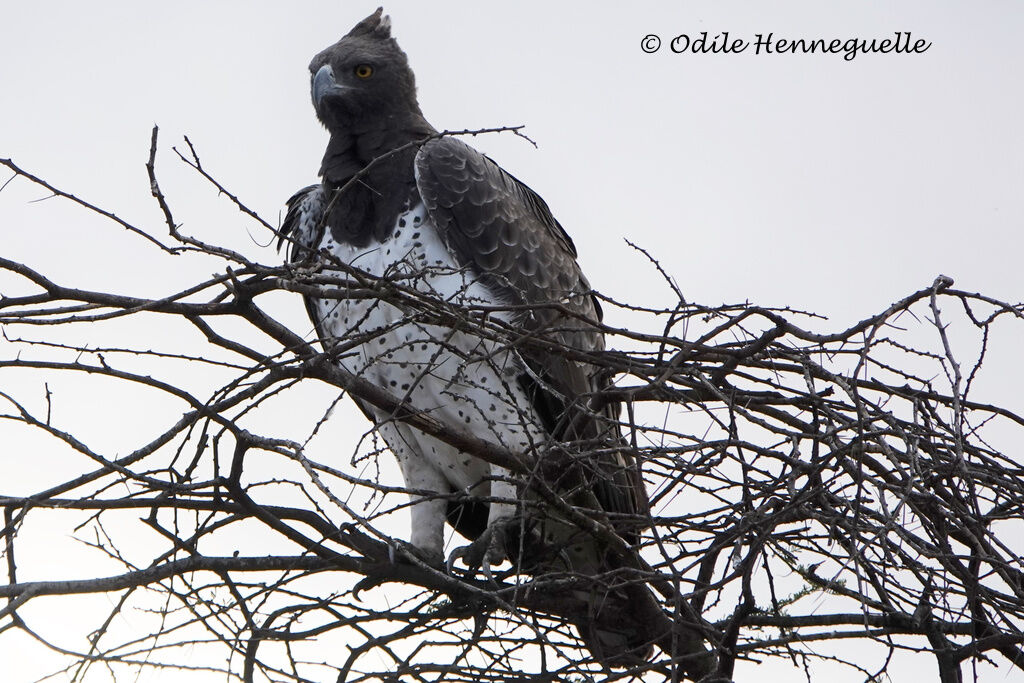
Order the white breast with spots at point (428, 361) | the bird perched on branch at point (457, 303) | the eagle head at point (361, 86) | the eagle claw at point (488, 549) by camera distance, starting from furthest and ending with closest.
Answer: the eagle head at point (361, 86) < the eagle claw at point (488, 549) < the white breast with spots at point (428, 361) < the bird perched on branch at point (457, 303)

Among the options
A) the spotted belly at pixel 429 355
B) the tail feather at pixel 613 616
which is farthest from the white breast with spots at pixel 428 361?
the tail feather at pixel 613 616

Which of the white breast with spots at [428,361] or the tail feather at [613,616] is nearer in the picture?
the tail feather at [613,616]

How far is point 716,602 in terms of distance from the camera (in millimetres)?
3701

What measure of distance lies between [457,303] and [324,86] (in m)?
2.18

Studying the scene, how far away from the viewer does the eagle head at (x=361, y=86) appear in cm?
662

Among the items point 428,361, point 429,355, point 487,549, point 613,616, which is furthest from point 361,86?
point 613,616

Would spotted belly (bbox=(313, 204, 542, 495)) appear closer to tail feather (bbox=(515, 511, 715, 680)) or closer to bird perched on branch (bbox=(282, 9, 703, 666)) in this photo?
bird perched on branch (bbox=(282, 9, 703, 666))

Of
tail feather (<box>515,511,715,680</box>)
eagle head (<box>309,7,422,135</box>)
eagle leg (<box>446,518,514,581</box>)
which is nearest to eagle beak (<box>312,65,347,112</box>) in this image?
eagle head (<box>309,7,422,135</box>)

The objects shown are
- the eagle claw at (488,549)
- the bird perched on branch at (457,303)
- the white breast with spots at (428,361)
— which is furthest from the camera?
the eagle claw at (488,549)

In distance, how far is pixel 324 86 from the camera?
263 inches

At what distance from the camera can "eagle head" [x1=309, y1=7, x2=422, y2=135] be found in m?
6.62

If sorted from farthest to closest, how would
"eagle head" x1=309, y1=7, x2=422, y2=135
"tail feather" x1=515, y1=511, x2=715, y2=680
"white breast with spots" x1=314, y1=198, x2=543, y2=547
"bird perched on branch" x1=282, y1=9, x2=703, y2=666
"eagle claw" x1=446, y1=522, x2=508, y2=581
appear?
"eagle head" x1=309, y1=7, x2=422, y2=135, "eagle claw" x1=446, y1=522, x2=508, y2=581, "white breast with spots" x1=314, y1=198, x2=543, y2=547, "bird perched on branch" x1=282, y1=9, x2=703, y2=666, "tail feather" x1=515, y1=511, x2=715, y2=680

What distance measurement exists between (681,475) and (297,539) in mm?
1406

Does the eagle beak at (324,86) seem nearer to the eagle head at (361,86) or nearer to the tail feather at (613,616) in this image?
the eagle head at (361,86)
